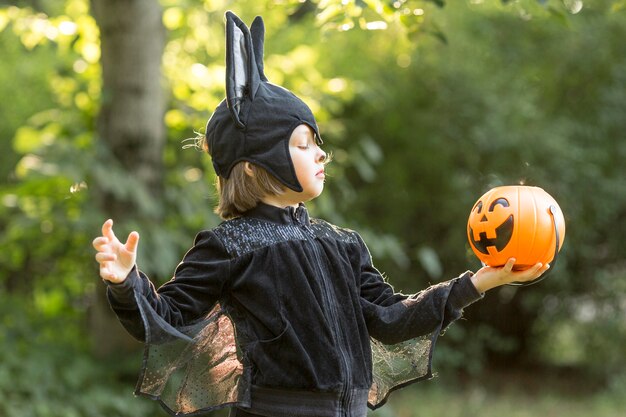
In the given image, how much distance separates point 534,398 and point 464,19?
3097 millimetres

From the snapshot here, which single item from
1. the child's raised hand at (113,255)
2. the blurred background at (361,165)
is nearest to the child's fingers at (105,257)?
the child's raised hand at (113,255)

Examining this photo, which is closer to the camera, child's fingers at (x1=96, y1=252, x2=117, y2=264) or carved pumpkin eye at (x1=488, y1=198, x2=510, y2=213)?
child's fingers at (x1=96, y1=252, x2=117, y2=264)

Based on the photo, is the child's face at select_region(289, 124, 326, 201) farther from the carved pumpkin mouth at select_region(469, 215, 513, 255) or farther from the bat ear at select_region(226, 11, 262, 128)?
the carved pumpkin mouth at select_region(469, 215, 513, 255)

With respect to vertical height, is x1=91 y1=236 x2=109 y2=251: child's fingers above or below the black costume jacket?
above

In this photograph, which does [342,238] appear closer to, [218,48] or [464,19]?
[218,48]

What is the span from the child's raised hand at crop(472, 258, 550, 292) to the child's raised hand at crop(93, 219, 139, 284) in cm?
93

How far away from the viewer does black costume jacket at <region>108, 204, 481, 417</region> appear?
2.63 m

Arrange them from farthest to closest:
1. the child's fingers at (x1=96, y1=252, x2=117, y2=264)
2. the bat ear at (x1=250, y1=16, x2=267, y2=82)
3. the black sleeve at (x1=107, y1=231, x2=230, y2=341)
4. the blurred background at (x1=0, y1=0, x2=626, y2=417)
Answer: the blurred background at (x1=0, y1=0, x2=626, y2=417)
the bat ear at (x1=250, y1=16, x2=267, y2=82)
the black sleeve at (x1=107, y1=231, x2=230, y2=341)
the child's fingers at (x1=96, y1=252, x2=117, y2=264)

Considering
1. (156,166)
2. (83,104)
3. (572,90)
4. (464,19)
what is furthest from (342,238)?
(572,90)

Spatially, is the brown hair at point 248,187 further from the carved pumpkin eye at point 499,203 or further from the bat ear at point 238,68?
the carved pumpkin eye at point 499,203

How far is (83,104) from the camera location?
6.45 metres

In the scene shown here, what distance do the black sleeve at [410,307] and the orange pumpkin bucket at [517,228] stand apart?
116mm

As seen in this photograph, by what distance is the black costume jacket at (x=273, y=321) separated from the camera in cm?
263

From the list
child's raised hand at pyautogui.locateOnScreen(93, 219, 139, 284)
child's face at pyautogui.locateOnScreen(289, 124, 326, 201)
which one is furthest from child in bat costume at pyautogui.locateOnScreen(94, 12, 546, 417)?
child's raised hand at pyautogui.locateOnScreen(93, 219, 139, 284)
